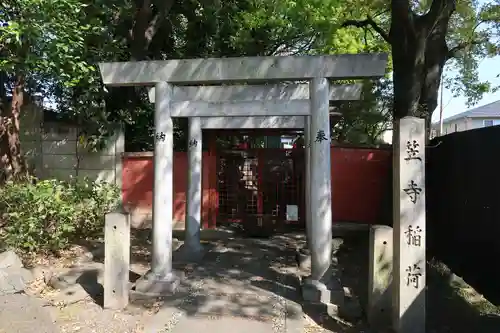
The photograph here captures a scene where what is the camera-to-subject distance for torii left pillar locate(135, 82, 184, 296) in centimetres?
605

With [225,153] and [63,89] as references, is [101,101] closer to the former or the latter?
[63,89]

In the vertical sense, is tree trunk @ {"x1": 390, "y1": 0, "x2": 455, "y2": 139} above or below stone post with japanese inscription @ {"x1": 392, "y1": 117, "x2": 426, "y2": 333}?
above

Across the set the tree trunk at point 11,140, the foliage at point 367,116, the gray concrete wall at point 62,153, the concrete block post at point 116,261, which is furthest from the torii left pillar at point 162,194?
the foliage at point 367,116

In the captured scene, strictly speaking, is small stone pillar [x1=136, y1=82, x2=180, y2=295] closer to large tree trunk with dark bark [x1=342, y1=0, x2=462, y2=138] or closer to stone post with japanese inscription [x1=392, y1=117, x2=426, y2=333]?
stone post with japanese inscription [x1=392, y1=117, x2=426, y2=333]

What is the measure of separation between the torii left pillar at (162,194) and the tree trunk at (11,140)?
15.9ft

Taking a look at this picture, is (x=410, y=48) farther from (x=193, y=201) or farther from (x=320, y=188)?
(x=193, y=201)

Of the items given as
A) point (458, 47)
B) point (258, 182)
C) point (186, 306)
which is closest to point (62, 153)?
point (258, 182)

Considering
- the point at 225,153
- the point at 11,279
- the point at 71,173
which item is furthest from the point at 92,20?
the point at 11,279

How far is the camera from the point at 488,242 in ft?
18.9

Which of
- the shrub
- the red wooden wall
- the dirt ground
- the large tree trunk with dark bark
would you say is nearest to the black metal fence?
the dirt ground

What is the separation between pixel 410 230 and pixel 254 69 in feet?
9.08

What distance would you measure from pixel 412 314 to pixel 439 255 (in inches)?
146

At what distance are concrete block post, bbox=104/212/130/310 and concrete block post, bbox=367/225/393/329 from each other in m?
3.01

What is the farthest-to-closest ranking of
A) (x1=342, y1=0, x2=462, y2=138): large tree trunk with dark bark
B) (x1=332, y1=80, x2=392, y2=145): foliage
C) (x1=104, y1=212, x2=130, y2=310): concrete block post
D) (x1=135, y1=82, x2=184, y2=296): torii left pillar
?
(x1=332, y1=80, x2=392, y2=145): foliage
(x1=342, y1=0, x2=462, y2=138): large tree trunk with dark bark
(x1=135, y1=82, x2=184, y2=296): torii left pillar
(x1=104, y1=212, x2=130, y2=310): concrete block post
